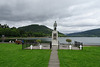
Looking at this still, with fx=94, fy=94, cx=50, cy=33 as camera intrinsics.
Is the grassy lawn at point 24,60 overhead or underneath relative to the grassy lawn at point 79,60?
overhead

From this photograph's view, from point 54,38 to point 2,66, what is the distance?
17757 millimetres

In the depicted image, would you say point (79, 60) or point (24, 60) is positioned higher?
point (24, 60)

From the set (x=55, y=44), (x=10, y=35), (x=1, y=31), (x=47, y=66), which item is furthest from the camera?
(x=10, y=35)

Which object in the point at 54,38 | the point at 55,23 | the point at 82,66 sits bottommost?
the point at 82,66

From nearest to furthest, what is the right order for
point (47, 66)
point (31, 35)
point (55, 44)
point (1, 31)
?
point (47, 66)
point (55, 44)
point (1, 31)
point (31, 35)

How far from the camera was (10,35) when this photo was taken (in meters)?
102

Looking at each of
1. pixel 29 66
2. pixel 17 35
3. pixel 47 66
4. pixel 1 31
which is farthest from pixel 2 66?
pixel 17 35

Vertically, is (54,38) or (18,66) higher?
(54,38)

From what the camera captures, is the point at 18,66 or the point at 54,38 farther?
the point at 54,38

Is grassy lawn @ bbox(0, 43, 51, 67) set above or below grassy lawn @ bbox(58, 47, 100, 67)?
above

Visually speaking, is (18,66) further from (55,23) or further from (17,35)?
(17,35)

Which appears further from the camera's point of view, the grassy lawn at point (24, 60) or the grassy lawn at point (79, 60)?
the grassy lawn at point (79, 60)

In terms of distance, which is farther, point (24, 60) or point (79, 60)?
point (79, 60)

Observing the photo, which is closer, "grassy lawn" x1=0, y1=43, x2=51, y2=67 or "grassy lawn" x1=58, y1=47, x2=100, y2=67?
"grassy lawn" x1=0, y1=43, x2=51, y2=67
